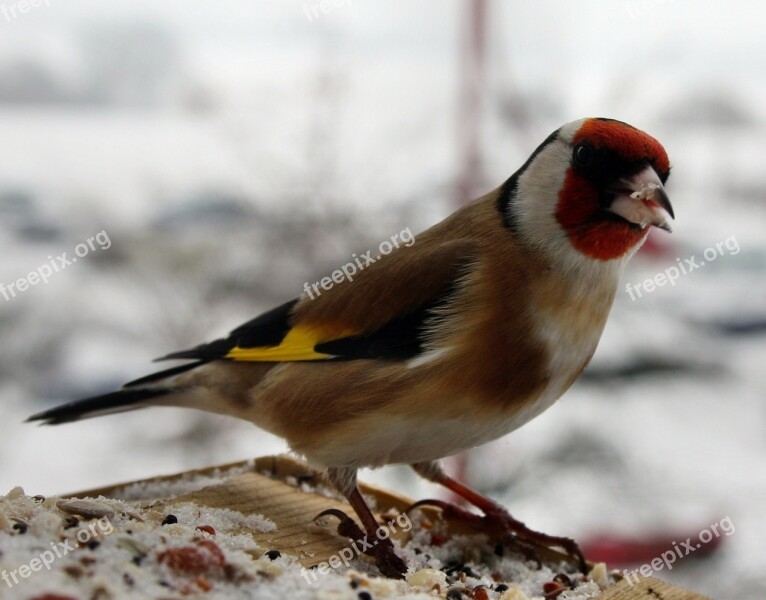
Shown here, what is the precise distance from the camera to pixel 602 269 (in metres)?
1.40

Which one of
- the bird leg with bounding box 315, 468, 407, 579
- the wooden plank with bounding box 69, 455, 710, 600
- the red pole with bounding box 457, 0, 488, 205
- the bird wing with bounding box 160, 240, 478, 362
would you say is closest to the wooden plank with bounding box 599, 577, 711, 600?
the wooden plank with bounding box 69, 455, 710, 600

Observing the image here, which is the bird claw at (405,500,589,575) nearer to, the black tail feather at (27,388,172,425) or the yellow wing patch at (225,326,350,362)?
the yellow wing patch at (225,326,350,362)

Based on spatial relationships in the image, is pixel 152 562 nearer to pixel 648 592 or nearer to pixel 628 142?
pixel 648 592

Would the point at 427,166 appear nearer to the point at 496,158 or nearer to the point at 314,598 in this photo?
the point at 496,158

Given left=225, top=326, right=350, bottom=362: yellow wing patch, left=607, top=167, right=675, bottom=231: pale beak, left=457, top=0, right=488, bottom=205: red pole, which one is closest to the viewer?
left=607, top=167, right=675, bottom=231: pale beak

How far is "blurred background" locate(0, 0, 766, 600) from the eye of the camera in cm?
245

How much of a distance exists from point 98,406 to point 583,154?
1.00 meters

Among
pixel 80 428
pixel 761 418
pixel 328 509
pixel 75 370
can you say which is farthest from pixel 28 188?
pixel 761 418

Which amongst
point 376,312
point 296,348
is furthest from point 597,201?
point 296,348

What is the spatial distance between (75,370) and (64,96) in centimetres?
82

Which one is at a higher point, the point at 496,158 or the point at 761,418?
the point at 496,158

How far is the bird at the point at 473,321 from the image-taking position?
136 centimetres

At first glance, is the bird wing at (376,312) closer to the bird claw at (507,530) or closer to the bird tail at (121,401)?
the bird tail at (121,401)

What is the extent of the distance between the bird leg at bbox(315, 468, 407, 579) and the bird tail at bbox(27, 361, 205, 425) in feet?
1.32
